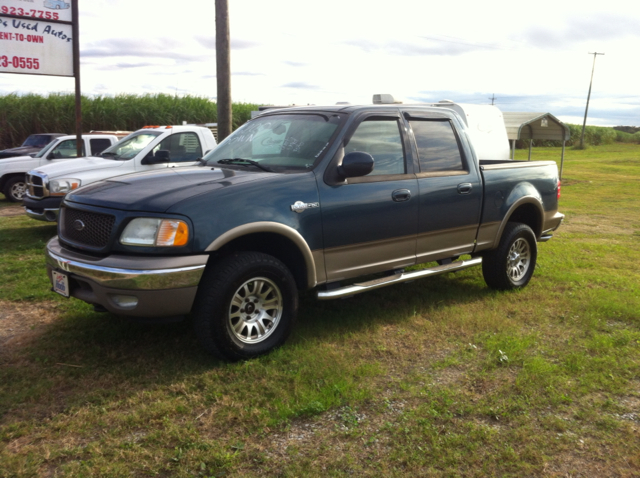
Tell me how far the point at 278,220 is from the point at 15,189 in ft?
41.6

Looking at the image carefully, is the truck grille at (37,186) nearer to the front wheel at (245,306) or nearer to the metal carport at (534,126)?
the front wheel at (245,306)

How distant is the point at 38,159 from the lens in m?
14.7

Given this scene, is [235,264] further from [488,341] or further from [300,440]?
[488,341]

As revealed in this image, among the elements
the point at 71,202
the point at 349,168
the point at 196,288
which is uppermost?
the point at 349,168

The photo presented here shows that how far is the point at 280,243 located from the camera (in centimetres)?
481

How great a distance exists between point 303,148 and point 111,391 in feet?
8.02

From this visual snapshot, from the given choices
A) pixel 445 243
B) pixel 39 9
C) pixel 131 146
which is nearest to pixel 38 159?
pixel 39 9

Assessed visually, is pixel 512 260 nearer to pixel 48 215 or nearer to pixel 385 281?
pixel 385 281

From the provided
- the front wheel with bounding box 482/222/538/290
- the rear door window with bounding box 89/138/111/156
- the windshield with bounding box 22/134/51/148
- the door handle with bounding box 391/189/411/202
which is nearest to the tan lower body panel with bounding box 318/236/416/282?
the door handle with bounding box 391/189/411/202

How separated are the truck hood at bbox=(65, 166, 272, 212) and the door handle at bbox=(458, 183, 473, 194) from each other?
2.06 meters

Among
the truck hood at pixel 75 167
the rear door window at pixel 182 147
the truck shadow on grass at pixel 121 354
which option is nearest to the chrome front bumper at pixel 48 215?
the truck hood at pixel 75 167

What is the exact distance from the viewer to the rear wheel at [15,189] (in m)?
14.9

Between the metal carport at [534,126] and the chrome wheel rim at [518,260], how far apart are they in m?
17.5

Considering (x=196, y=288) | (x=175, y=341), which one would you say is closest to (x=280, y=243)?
(x=196, y=288)
